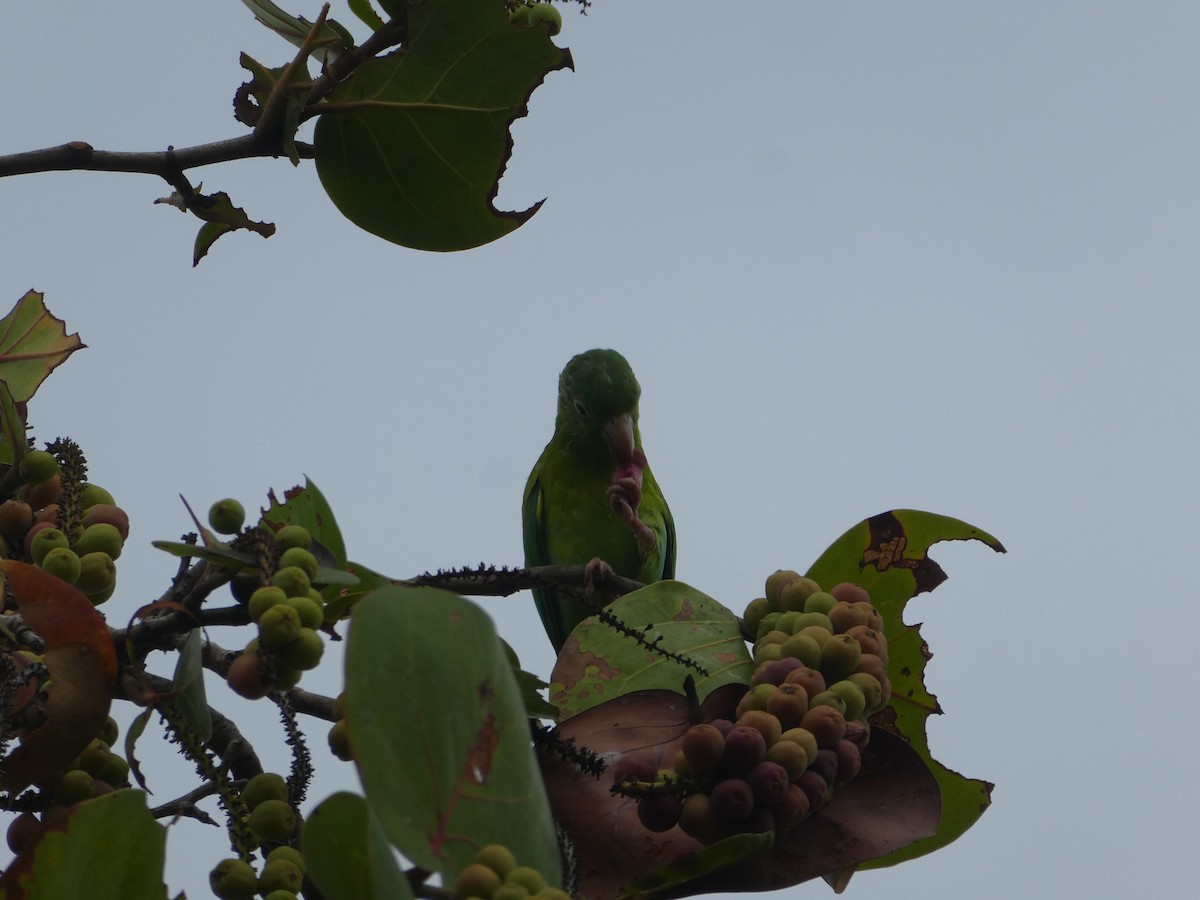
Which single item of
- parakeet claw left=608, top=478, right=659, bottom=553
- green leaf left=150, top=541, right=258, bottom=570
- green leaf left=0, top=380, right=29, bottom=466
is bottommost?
green leaf left=150, top=541, right=258, bottom=570

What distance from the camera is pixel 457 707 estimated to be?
32.7 inches

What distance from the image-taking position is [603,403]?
3.88 m

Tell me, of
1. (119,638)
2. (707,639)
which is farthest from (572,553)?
(119,638)

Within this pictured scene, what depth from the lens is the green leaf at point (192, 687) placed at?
1103 millimetres

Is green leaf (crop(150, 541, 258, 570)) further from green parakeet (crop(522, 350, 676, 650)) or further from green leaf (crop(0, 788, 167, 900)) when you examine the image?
green parakeet (crop(522, 350, 676, 650))

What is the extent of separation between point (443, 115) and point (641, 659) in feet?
2.38

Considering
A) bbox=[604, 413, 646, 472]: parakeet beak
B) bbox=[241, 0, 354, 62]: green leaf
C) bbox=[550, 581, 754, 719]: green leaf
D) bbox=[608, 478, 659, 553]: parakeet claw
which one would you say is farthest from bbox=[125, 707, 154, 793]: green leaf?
bbox=[604, 413, 646, 472]: parakeet beak

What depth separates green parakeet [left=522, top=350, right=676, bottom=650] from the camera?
3.88 m

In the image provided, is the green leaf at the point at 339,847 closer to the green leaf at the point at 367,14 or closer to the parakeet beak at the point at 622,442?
the green leaf at the point at 367,14

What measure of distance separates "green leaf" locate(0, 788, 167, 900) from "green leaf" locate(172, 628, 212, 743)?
0.41ft

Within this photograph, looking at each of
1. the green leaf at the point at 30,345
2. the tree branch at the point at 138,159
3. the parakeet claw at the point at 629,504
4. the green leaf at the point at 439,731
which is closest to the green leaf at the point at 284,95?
the tree branch at the point at 138,159

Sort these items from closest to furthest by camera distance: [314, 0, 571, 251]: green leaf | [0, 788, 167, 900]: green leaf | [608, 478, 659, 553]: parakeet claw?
[0, 788, 167, 900]: green leaf < [314, 0, 571, 251]: green leaf < [608, 478, 659, 553]: parakeet claw

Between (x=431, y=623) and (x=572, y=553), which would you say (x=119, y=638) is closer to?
(x=431, y=623)

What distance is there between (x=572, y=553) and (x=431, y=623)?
3.14 m
